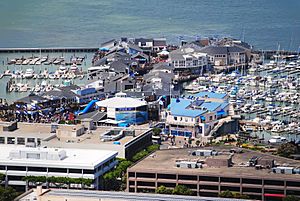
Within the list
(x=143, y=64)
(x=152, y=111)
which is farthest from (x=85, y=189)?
(x=143, y=64)

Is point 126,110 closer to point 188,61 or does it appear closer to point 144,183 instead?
point 144,183

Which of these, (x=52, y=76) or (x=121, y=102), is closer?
(x=121, y=102)

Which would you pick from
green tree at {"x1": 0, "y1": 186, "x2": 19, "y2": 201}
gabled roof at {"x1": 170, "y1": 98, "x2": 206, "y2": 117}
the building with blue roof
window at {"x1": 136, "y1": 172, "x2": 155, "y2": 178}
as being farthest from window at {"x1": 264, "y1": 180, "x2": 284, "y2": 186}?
gabled roof at {"x1": 170, "y1": 98, "x2": 206, "y2": 117}

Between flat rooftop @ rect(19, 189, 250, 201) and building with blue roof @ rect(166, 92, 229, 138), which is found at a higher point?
flat rooftop @ rect(19, 189, 250, 201)

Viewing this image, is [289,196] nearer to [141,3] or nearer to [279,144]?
[279,144]

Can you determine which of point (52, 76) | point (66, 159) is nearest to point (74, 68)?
point (52, 76)

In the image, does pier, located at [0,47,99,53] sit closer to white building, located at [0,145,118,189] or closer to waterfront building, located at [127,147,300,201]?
white building, located at [0,145,118,189]
